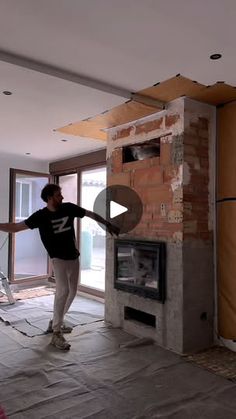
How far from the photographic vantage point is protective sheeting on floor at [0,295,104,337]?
12.5 ft

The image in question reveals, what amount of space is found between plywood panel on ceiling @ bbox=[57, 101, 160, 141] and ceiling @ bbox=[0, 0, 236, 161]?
184 millimetres

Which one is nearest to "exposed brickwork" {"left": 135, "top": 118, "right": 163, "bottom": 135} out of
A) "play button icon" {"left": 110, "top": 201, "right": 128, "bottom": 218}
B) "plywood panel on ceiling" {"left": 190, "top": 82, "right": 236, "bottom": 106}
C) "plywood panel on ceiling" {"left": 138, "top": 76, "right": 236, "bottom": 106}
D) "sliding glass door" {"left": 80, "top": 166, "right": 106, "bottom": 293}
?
"plywood panel on ceiling" {"left": 138, "top": 76, "right": 236, "bottom": 106}

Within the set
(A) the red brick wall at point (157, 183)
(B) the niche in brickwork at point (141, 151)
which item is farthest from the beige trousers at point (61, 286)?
(B) the niche in brickwork at point (141, 151)

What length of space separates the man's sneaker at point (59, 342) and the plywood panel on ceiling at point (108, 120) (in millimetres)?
2259

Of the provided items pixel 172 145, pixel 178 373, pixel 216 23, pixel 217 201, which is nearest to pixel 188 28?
pixel 216 23

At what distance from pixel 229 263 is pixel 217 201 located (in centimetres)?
61

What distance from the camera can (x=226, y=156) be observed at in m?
3.19

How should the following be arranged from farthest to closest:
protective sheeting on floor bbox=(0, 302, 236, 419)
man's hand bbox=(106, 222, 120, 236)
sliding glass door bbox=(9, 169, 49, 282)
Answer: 1. sliding glass door bbox=(9, 169, 49, 282)
2. man's hand bbox=(106, 222, 120, 236)
3. protective sheeting on floor bbox=(0, 302, 236, 419)

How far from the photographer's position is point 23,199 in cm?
647

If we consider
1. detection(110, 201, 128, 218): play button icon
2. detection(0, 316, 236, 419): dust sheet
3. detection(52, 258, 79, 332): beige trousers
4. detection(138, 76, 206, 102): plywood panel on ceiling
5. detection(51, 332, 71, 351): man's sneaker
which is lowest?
detection(0, 316, 236, 419): dust sheet

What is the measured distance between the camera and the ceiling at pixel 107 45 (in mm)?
1783

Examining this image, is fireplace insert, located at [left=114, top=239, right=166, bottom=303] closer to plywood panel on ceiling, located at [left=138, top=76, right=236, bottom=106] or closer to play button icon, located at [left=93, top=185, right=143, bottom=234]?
play button icon, located at [left=93, top=185, right=143, bottom=234]

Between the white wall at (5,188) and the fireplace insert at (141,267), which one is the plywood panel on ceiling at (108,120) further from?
the white wall at (5,188)

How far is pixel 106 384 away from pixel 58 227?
145 centimetres
